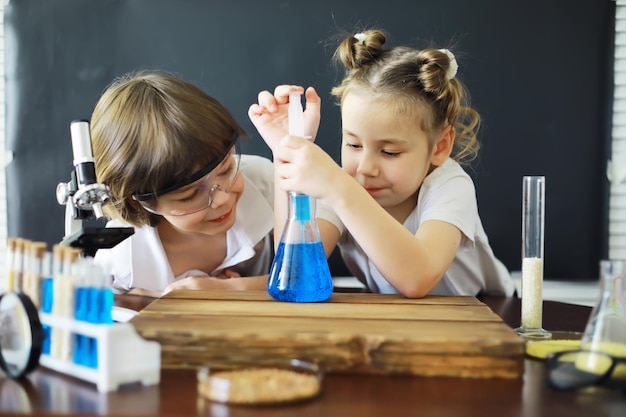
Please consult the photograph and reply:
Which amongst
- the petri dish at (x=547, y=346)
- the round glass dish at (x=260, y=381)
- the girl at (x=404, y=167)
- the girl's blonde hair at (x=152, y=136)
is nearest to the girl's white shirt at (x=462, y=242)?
the girl at (x=404, y=167)

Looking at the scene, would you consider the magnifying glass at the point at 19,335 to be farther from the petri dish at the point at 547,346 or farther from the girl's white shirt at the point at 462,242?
the girl's white shirt at the point at 462,242

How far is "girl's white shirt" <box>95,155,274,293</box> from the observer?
170cm

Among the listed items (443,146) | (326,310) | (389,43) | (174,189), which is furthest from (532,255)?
(389,43)

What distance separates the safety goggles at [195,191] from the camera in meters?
1.49

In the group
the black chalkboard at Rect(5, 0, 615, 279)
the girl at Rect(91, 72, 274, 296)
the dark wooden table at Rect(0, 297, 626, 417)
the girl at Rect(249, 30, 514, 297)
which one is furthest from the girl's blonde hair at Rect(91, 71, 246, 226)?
the dark wooden table at Rect(0, 297, 626, 417)

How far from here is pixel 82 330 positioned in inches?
30.9

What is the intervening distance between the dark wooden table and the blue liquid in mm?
267

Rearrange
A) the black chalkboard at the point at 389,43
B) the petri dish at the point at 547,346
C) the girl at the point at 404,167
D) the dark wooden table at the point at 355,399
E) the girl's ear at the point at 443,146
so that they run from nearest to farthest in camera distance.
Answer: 1. the dark wooden table at the point at 355,399
2. the petri dish at the point at 547,346
3. the girl at the point at 404,167
4. the girl's ear at the point at 443,146
5. the black chalkboard at the point at 389,43

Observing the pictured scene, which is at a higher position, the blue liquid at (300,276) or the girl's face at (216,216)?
the girl's face at (216,216)

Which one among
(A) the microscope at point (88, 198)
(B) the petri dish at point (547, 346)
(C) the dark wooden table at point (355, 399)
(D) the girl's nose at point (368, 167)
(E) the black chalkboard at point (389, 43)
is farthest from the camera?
(E) the black chalkboard at point (389, 43)

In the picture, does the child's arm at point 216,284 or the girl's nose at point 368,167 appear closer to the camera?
the child's arm at point 216,284

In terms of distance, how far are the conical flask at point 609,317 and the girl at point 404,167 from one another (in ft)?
1.32

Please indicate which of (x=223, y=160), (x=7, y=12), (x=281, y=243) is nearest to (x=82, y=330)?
(x=281, y=243)

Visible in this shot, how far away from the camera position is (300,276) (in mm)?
1097
